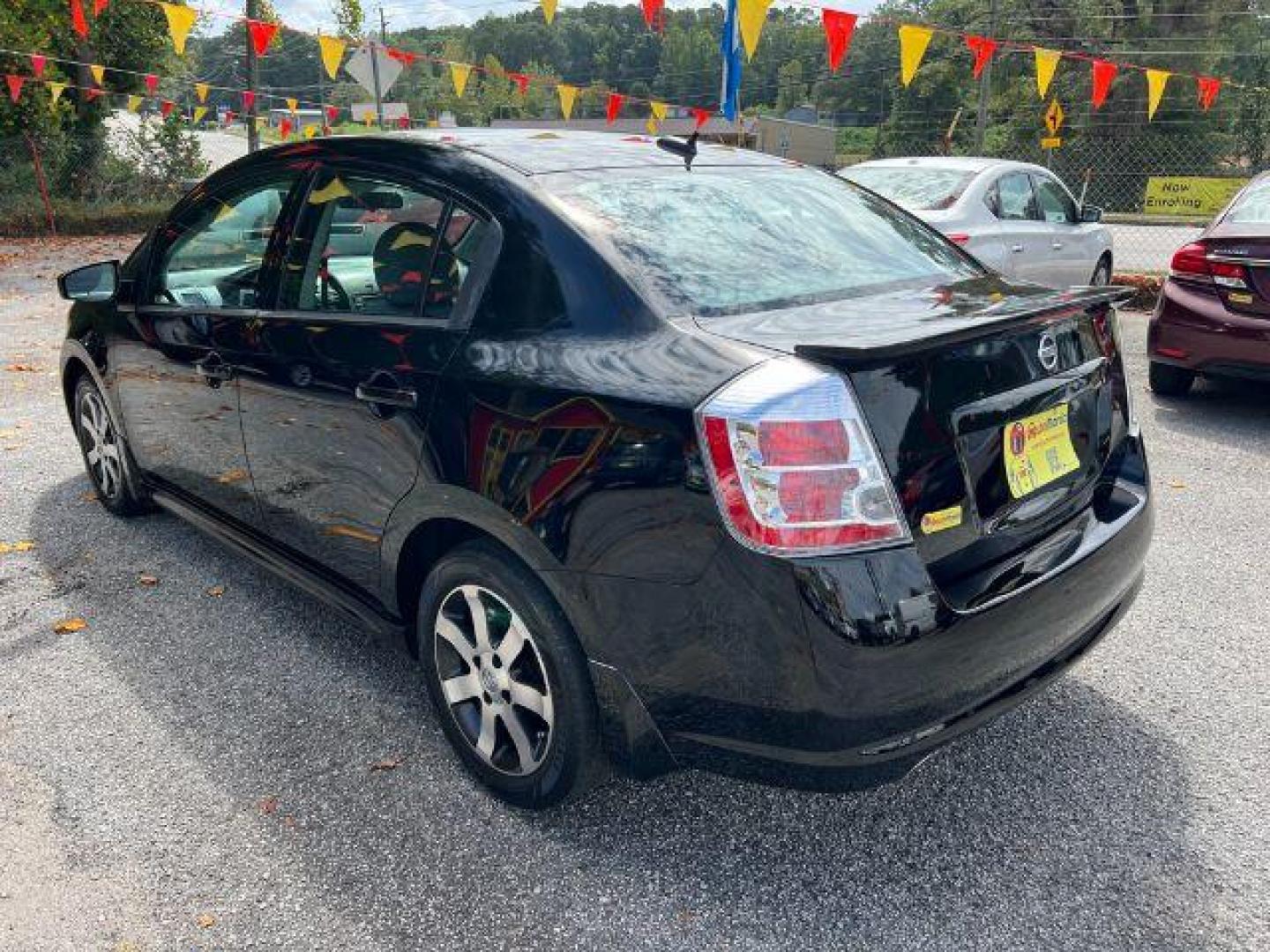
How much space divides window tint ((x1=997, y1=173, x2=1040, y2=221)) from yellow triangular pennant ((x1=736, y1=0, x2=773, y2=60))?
264 centimetres

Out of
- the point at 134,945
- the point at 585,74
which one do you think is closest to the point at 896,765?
the point at 134,945

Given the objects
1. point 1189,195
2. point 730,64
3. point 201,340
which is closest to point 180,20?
point 730,64

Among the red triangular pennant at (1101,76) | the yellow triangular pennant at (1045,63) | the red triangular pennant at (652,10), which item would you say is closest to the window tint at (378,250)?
the red triangular pennant at (652,10)

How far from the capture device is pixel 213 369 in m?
3.34

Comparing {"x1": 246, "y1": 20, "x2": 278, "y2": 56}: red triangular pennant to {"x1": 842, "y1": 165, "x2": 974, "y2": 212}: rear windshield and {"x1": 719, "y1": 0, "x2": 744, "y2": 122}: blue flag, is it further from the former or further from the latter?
{"x1": 842, "y1": 165, "x2": 974, "y2": 212}: rear windshield

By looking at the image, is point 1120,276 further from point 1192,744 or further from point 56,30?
point 56,30

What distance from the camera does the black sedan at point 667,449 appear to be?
1.95m

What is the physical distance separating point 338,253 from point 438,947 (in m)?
1.91

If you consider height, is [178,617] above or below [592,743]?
below

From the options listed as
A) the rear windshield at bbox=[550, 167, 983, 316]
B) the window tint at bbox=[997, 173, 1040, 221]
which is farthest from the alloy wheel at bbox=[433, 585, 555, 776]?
the window tint at bbox=[997, 173, 1040, 221]

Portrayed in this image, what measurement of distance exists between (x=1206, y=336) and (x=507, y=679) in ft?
17.2

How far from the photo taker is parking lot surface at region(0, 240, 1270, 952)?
219 centimetres

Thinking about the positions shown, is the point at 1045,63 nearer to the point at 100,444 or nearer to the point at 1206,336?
the point at 1206,336

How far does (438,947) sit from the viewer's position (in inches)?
84.0
